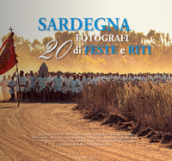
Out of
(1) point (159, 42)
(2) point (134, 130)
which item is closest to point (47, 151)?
(2) point (134, 130)

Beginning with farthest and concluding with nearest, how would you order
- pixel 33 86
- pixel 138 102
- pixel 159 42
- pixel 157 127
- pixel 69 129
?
1. pixel 159 42
2. pixel 33 86
3. pixel 138 102
4. pixel 69 129
5. pixel 157 127

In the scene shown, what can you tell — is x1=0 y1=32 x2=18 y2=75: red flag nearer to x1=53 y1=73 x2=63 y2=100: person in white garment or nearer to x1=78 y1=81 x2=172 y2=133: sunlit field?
x1=78 y1=81 x2=172 y2=133: sunlit field

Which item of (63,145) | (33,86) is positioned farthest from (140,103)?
(33,86)

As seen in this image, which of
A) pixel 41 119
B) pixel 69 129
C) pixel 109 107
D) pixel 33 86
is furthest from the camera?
pixel 33 86

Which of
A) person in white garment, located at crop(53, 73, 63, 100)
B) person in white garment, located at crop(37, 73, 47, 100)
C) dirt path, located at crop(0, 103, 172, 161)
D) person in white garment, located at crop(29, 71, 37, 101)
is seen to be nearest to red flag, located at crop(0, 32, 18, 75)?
person in white garment, located at crop(37, 73, 47, 100)

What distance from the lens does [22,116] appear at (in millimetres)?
13102

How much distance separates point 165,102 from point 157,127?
793 mm

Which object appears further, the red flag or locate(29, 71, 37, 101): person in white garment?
locate(29, 71, 37, 101): person in white garment

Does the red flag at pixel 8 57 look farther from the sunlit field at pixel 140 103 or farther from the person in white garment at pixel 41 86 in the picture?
the sunlit field at pixel 140 103

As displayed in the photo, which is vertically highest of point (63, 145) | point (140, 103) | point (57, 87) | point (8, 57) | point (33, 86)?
point (8, 57)

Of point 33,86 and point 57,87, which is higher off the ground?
point 33,86

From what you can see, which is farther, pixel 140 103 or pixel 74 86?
pixel 74 86

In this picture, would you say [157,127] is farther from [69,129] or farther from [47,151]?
[47,151]

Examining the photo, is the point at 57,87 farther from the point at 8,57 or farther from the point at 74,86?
the point at 8,57
